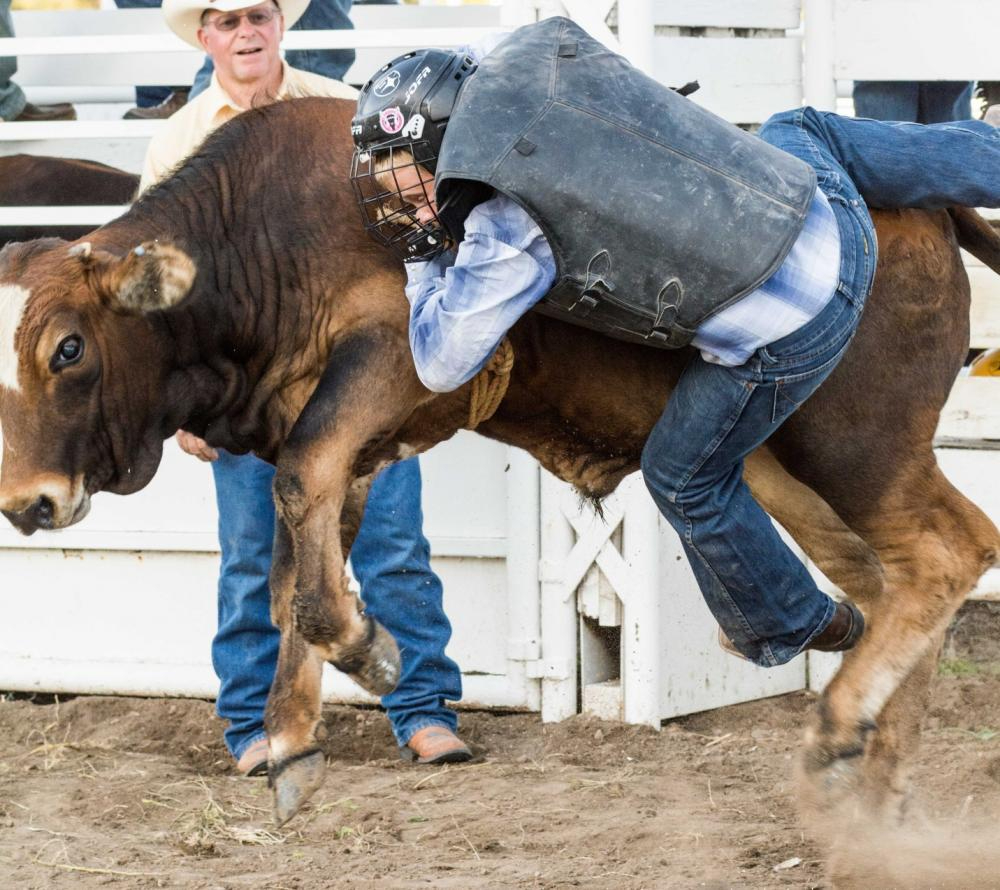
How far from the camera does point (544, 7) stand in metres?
5.41

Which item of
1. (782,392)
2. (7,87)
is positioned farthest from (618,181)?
(7,87)

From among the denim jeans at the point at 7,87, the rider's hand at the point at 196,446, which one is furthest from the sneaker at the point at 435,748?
the denim jeans at the point at 7,87

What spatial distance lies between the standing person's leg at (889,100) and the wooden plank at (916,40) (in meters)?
0.17

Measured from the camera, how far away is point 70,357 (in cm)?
361

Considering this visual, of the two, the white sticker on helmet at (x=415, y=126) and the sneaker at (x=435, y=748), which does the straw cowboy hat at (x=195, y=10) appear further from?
the sneaker at (x=435, y=748)

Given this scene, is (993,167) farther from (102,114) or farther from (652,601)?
(102,114)

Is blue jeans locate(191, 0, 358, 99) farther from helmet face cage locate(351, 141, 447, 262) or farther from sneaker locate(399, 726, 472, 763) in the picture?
helmet face cage locate(351, 141, 447, 262)

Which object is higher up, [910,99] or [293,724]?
[910,99]

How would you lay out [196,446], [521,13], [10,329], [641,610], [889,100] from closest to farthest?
[10,329], [196,446], [521,13], [641,610], [889,100]

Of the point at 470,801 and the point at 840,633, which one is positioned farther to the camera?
the point at 470,801

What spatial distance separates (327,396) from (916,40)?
9.84ft

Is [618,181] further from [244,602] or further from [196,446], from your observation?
[244,602]

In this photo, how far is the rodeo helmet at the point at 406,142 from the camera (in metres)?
3.43

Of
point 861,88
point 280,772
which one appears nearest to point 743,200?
point 280,772
